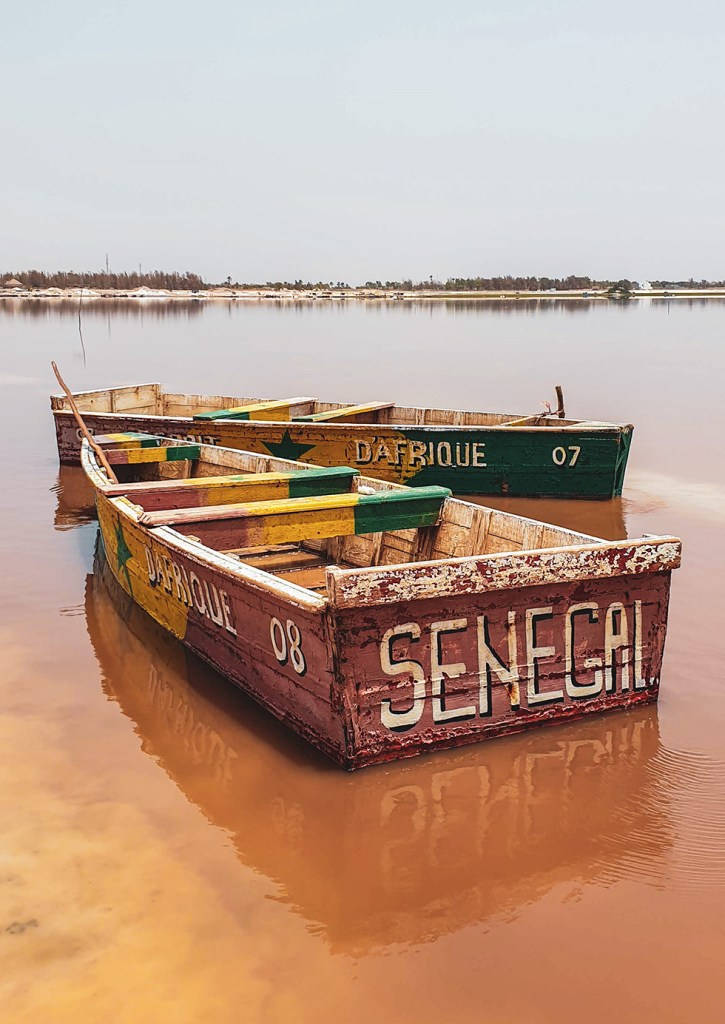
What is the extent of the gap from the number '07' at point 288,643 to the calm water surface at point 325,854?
0.55m

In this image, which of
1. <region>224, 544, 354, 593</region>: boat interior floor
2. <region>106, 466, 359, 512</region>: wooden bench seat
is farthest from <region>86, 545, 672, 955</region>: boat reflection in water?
<region>106, 466, 359, 512</region>: wooden bench seat

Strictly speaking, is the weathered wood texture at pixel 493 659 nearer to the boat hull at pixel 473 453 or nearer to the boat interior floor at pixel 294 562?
the boat interior floor at pixel 294 562

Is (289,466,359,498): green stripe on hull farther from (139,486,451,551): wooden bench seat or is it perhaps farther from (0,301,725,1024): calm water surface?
(0,301,725,1024): calm water surface

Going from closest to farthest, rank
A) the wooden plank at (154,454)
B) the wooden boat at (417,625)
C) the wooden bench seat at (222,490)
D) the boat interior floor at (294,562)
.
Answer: the wooden boat at (417,625), the boat interior floor at (294,562), the wooden bench seat at (222,490), the wooden plank at (154,454)

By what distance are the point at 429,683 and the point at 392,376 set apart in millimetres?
22297

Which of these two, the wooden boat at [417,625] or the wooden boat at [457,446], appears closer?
the wooden boat at [417,625]

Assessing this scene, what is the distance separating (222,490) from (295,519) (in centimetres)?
128

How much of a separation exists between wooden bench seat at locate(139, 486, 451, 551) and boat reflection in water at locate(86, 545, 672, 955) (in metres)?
1.14

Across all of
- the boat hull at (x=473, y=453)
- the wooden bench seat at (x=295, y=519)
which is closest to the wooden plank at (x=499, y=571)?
the wooden bench seat at (x=295, y=519)

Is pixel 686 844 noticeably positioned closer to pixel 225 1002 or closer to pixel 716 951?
pixel 716 951

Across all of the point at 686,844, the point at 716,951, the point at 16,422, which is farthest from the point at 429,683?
the point at 16,422

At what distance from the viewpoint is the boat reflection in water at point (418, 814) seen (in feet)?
13.1

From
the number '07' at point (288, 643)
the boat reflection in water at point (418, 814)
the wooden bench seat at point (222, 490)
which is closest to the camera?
the boat reflection in water at point (418, 814)

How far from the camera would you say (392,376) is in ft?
87.4
